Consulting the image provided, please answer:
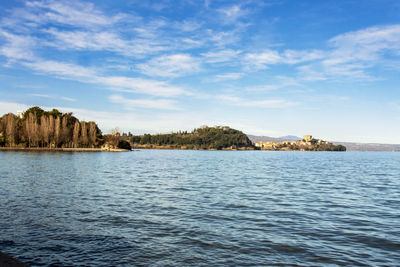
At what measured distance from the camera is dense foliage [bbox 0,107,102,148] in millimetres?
153250

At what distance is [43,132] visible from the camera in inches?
6024

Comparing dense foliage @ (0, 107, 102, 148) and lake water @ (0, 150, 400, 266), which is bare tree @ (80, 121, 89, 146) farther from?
lake water @ (0, 150, 400, 266)

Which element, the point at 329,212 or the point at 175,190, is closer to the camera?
the point at 329,212

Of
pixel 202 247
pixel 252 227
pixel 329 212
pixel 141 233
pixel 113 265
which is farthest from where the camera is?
pixel 329 212

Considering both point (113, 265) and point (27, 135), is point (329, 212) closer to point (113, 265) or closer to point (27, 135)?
point (113, 265)

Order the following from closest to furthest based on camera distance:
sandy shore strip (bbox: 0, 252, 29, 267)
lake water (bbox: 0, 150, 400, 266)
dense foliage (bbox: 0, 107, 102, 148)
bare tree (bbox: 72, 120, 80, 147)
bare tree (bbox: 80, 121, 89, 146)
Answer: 1. sandy shore strip (bbox: 0, 252, 29, 267)
2. lake water (bbox: 0, 150, 400, 266)
3. dense foliage (bbox: 0, 107, 102, 148)
4. bare tree (bbox: 72, 120, 80, 147)
5. bare tree (bbox: 80, 121, 89, 146)

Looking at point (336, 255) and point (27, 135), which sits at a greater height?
point (27, 135)

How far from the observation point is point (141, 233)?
14070 millimetres

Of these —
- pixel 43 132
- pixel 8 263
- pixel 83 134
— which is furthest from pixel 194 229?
pixel 83 134

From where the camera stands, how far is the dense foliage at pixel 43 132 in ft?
503

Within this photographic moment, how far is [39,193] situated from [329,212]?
71.5 ft

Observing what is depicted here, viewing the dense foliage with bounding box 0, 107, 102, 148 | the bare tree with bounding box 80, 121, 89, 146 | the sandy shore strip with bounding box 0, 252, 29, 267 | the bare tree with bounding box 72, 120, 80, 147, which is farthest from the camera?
the bare tree with bounding box 80, 121, 89, 146

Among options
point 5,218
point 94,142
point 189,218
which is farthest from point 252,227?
point 94,142

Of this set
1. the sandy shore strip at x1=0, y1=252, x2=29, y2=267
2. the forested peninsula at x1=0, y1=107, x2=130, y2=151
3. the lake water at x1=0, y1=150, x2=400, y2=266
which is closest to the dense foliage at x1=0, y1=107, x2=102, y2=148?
the forested peninsula at x1=0, y1=107, x2=130, y2=151
